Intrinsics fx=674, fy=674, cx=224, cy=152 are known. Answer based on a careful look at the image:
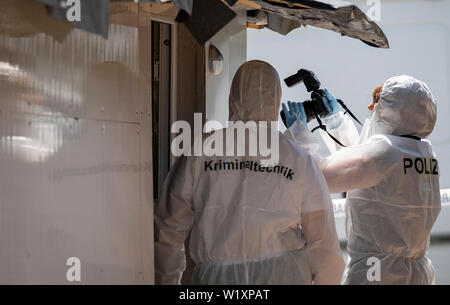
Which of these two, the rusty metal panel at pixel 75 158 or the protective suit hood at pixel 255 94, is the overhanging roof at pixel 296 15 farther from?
the rusty metal panel at pixel 75 158

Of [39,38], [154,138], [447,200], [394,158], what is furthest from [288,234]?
[447,200]

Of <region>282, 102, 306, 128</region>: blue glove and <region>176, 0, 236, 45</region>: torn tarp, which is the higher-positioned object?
<region>176, 0, 236, 45</region>: torn tarp

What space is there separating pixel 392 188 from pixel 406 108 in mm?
413

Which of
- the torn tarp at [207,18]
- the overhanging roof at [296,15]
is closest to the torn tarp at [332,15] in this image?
the overhanging roof at [296,15]

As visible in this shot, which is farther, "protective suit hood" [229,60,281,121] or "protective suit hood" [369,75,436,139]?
"protective suit hood" [369,75,436,139]

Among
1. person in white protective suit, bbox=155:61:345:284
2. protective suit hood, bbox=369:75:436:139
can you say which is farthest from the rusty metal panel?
protective suit hood, bbox=369:75:436:139

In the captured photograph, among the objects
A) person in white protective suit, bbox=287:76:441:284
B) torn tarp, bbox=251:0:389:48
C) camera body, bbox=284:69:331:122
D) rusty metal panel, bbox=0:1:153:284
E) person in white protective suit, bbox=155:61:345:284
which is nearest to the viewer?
rusty metal panel, bbox=0:1:153:284

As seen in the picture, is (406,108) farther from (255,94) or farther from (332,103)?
(255,94)

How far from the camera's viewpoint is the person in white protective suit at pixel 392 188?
3168 mm

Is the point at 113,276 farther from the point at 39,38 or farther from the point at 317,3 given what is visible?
the point at 317,3

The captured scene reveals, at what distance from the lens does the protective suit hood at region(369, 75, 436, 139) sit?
332 centimetres

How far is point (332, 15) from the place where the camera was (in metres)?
3.03

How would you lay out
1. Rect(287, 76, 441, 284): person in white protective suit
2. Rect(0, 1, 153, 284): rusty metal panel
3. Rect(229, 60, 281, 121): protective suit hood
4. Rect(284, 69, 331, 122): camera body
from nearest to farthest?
Rect(0, 1, 153, 284): rusty metal panel, Rect(229, 60, 281, 121): protective suit hood, Rect(287, 76, 441, 284): person in white protective suit, Rect(284, 69, 331, 122): camera body

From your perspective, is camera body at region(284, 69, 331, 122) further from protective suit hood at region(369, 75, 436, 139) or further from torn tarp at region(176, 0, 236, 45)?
torn tarp at region(176, 0, 236, 45)
